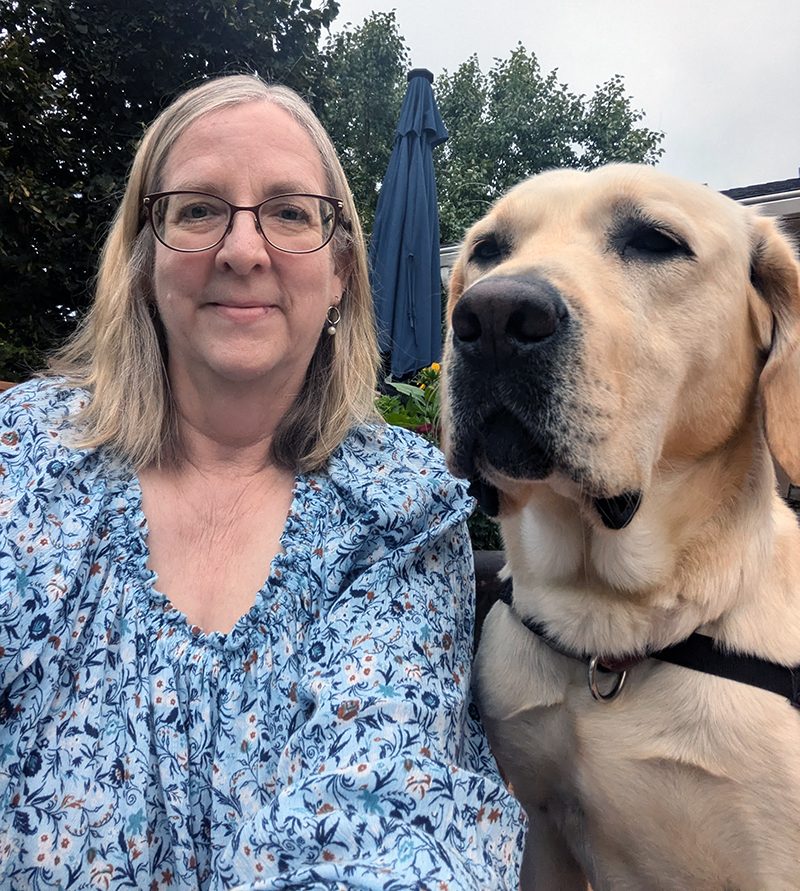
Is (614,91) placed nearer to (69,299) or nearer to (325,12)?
(325,12)

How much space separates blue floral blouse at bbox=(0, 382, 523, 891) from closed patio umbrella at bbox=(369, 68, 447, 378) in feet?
10.8

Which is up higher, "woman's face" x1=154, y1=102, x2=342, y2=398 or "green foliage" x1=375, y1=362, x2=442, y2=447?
"woman's face" x1=154, y1=102, x2=342, y2=398

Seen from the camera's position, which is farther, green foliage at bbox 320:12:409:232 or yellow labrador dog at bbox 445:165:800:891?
green foliage at bbox 320:12:409:232

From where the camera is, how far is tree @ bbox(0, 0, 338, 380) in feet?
20.1

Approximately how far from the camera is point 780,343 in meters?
1.53

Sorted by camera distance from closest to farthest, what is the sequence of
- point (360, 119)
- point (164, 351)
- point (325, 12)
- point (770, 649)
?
point (770, 649) < point (164, 351) < point (325, 12) < point (360, 119)

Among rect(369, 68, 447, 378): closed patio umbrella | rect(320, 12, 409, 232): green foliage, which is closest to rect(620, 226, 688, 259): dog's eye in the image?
rect(369, 68, 447, 378): closed patio umbrella

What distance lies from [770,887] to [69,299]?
7.48 metres

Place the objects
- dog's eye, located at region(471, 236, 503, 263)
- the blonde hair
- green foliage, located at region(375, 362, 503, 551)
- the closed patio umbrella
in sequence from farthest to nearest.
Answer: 1. the closed patio umbrella
2. green foliage, located at region(375, 362, 503, 551)
3. dog's eye, located at region(471, 236, 503, 263)
4. the blonde hair

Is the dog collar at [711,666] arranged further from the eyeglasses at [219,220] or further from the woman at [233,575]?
the eyeglasses at [219,220]

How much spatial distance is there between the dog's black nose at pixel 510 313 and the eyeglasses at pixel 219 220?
1.70ft

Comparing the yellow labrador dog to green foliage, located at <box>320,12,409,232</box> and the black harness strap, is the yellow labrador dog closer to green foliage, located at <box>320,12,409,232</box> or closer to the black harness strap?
the black harness strap

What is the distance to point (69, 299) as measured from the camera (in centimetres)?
708

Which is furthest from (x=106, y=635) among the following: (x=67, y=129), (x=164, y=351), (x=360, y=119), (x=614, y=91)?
(x=614, y=91)
